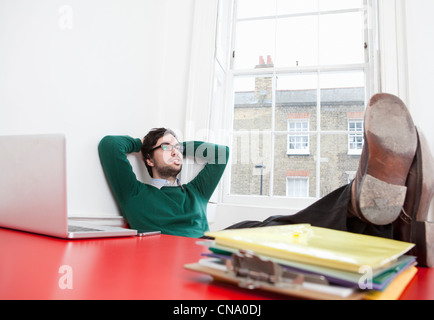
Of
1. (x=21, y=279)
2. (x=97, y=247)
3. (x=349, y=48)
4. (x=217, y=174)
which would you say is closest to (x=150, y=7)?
(x=217, y=174)

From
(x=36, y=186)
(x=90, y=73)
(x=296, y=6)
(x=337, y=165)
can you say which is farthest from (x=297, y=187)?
(x=36, y=186)

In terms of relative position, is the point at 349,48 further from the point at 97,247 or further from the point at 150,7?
the point at 97,247

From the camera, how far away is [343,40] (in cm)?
237

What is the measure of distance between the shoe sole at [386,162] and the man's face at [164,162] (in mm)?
1046

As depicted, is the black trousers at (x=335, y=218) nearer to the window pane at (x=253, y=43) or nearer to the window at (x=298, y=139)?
the window at (x=298, y=139)

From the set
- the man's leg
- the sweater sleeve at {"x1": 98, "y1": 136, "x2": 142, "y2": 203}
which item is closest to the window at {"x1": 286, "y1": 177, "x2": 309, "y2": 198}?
the sweater sleeve at {"x1": 98, "y1": 136, "x2": 142, "y2": 203}

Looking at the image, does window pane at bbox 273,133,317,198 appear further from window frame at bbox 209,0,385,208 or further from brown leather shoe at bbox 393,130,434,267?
brown leather shoe at bbox 393,130,434,267

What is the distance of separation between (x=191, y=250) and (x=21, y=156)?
46cm

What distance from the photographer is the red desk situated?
367 mm

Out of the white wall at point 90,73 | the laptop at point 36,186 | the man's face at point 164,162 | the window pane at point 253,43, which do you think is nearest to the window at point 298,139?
the window pane at point 253,43

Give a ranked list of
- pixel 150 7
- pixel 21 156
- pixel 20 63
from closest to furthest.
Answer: pixel 21 156 → pixel 20 63 → pixel 150 7

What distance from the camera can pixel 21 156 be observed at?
0.80 m

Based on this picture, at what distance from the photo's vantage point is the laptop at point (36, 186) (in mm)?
741

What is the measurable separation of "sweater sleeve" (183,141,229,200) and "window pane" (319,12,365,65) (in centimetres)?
103
